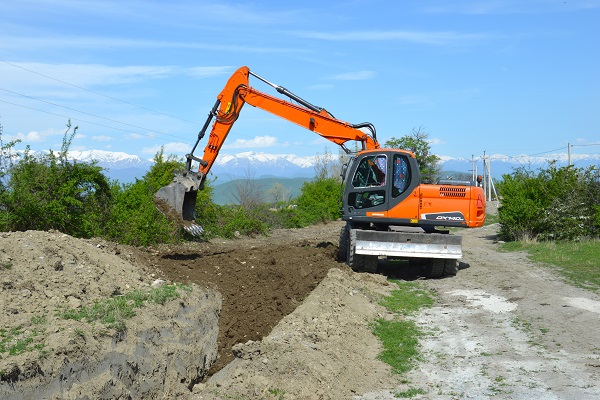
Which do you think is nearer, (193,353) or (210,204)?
(193,353)

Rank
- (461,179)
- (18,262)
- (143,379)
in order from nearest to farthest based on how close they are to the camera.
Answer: (143,379), (18,262), (461,179)

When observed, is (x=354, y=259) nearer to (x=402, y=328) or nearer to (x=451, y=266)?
(x=451, y=266)

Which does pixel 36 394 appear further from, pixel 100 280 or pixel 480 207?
pixel 480 207

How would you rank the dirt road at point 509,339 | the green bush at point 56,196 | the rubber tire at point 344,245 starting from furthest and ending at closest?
the rubber tire at point 344,245
the green bush at point 56,196
the dirt road at point 509,339

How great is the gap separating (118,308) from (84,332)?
1329 millimetres

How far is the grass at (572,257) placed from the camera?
1558 cm

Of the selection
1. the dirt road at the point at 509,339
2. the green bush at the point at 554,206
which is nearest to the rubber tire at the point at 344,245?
Result: the dirt road at the point at 509,339

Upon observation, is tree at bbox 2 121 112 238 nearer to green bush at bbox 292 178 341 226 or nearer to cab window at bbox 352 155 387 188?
cab window at bbox 352 155 387 188

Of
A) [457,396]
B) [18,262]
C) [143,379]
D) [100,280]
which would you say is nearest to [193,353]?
[143,379]

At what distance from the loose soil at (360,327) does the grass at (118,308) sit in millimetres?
496

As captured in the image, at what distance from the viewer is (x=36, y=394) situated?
6203 mm

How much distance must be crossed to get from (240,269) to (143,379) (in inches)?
312

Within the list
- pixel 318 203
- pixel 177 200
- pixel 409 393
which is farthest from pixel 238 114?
pixel 318 203

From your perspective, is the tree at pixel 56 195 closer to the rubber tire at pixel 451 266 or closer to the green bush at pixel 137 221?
the green bush at pixel 137 221
